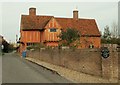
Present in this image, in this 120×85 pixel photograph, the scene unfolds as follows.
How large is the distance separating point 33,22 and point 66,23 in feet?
24.9

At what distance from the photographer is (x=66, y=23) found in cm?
6638

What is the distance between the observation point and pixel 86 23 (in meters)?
68.1

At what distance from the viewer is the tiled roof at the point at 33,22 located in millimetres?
65688

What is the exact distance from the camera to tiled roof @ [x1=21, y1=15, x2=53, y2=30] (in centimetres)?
6569

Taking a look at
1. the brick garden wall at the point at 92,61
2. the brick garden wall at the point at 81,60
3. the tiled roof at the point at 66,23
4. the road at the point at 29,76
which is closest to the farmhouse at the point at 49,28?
the tiled roof at the point at 66,23

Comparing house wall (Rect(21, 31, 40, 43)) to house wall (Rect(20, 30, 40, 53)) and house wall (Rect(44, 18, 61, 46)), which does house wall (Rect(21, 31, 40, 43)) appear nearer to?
house wall (Rect(20, 30, 40, 53))

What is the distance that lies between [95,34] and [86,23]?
460 centimetres

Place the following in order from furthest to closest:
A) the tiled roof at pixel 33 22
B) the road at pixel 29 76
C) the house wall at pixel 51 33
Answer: the tiled roof at pixel 33 22 < the house wall at pixel 51 33 < the road at pixel 29 76

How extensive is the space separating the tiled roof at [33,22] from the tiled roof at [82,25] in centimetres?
340

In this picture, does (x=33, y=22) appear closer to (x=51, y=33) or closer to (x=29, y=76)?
(x=51, y=33)

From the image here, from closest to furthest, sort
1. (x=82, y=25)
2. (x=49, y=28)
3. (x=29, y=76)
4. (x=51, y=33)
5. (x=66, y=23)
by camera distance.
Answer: (x=29, y=76), (x=51, y=33), (x=49, y=28), (x=66, y=23), (x=82, y=25)

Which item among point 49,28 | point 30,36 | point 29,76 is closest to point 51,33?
point 49,28

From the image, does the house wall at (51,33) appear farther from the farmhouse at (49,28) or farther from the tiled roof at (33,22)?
the tiled roof at (33,22)

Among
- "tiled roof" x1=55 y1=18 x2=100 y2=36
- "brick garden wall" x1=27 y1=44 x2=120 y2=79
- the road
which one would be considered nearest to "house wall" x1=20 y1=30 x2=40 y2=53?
"tiled roof" x1=55 y1=18 x2=100 y2=36
